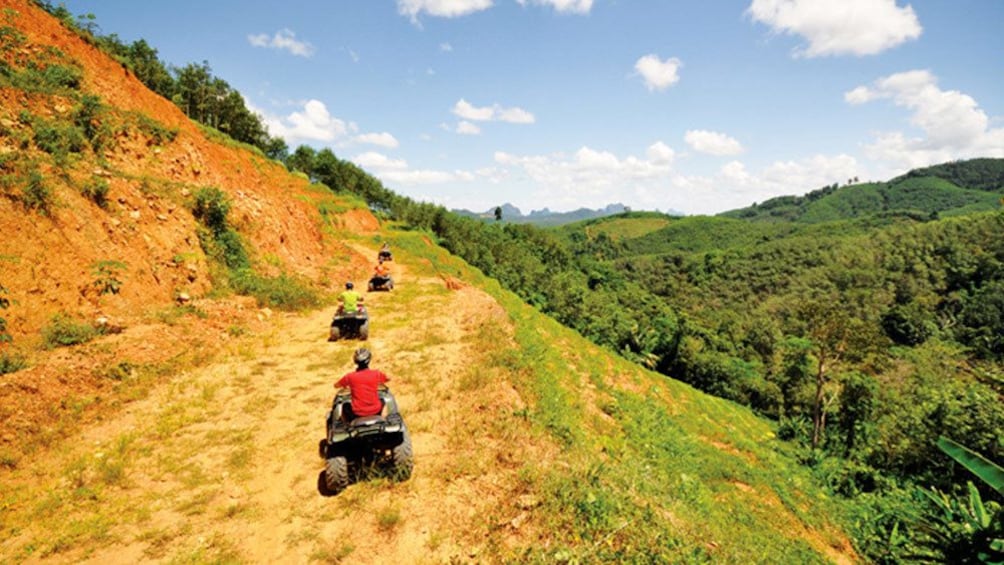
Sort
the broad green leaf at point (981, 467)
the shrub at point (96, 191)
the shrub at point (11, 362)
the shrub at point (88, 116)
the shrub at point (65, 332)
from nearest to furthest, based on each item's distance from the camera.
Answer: the broad green leaf at point (981, 467) < the shrub at point (11, 362) < the shrub at point (65, 332) < the shrub at point (96, 191) < the shrub at point (88, 116)

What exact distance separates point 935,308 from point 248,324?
119 meters

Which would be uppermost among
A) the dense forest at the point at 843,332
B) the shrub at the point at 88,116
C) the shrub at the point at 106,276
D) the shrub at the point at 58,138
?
the shrub at the point at 88,116

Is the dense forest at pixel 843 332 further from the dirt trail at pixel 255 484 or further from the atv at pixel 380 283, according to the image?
the atv at pixel 380 283

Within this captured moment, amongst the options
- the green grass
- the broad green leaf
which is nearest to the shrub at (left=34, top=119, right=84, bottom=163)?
the green grass

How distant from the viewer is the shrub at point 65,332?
349 inches

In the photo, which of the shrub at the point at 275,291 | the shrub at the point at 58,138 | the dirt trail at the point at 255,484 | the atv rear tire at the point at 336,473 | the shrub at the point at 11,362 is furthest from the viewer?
the shrub at the point at 275,291

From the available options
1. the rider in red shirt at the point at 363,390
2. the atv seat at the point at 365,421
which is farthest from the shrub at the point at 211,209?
the atv seat at the point at 365,421

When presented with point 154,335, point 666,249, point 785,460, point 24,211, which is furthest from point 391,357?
point 666,249

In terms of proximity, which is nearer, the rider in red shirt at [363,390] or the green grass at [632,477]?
the green grass at [632,477]

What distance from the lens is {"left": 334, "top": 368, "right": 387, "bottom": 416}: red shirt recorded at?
6.52 meters

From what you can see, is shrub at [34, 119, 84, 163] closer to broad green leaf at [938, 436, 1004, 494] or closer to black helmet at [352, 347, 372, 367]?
black helmet at [352, 347, 372, 367]

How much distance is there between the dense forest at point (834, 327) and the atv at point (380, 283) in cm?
1791

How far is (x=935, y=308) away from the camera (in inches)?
3305

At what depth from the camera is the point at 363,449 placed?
638 centimetres
